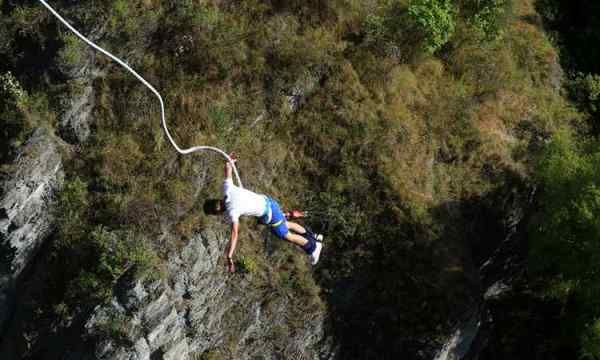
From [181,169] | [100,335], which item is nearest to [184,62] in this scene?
[181,169]

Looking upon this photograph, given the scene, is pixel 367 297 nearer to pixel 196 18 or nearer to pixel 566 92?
pixel 196 18

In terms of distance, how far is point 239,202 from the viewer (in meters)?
11.2

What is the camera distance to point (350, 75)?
1595 cm

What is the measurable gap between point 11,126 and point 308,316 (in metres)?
7.18

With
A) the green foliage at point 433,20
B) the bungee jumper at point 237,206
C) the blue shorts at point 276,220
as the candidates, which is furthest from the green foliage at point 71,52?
the green foliage at point 433,20

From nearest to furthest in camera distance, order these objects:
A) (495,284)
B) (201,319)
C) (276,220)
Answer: (276,220) < (201,319) < (495,284)

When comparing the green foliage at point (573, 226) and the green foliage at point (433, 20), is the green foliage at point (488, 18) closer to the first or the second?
the green foliage at point (433, 20)

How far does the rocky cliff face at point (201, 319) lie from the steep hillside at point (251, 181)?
4 cm

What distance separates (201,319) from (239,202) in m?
4.29

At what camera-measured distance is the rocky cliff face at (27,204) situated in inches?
557

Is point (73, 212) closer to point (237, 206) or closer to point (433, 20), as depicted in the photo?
point (237, 206)

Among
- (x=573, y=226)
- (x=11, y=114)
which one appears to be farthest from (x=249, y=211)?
(x=573, y=226)

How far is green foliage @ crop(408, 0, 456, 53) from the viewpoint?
51.7ft

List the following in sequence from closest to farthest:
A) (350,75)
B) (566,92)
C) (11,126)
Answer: (11,126) < (350,75) < (566,92)
